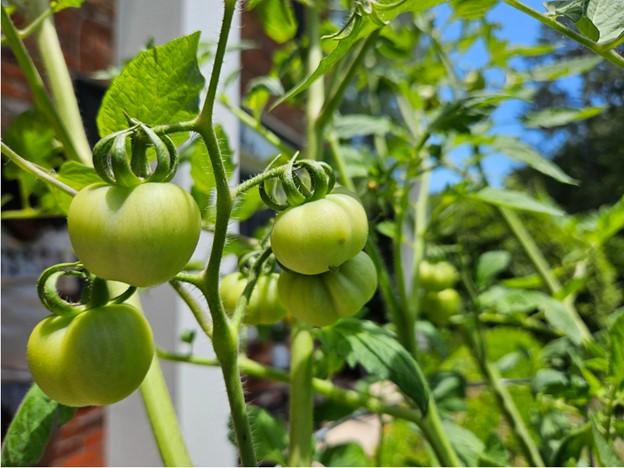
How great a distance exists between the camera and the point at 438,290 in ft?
2.24

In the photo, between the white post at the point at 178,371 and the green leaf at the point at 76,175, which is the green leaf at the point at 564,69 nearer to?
the white post at the point at 178,371

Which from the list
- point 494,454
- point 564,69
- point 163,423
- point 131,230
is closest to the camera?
point 131,230

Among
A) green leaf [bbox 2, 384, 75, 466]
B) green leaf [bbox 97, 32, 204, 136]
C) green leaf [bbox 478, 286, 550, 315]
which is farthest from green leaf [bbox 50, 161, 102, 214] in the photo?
green leaf [bbox 478, 286, 550, 315]

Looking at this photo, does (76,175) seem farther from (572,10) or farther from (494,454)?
(494,454)

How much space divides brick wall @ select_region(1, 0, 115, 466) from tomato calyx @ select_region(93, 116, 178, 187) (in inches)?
40.2

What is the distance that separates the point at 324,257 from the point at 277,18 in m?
0.36

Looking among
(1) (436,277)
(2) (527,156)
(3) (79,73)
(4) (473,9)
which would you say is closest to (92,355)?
(4) (473,9)

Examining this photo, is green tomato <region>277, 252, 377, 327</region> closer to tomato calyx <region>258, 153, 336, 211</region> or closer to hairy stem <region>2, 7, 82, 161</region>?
tomato calyx <region>258, 153, 336, 211</region>

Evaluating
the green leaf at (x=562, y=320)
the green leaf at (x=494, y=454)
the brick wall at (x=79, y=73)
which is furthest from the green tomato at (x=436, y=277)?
the brick wall at (x=79, y=73)

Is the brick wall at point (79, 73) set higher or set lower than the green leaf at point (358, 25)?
lower

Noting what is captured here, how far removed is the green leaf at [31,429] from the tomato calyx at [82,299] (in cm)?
15

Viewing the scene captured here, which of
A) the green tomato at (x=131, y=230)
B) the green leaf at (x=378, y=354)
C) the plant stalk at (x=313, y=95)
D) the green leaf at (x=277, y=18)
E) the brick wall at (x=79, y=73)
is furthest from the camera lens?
the brick wall at (x=79, y=73)

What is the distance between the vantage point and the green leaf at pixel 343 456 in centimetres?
49

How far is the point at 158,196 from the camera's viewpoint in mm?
200
